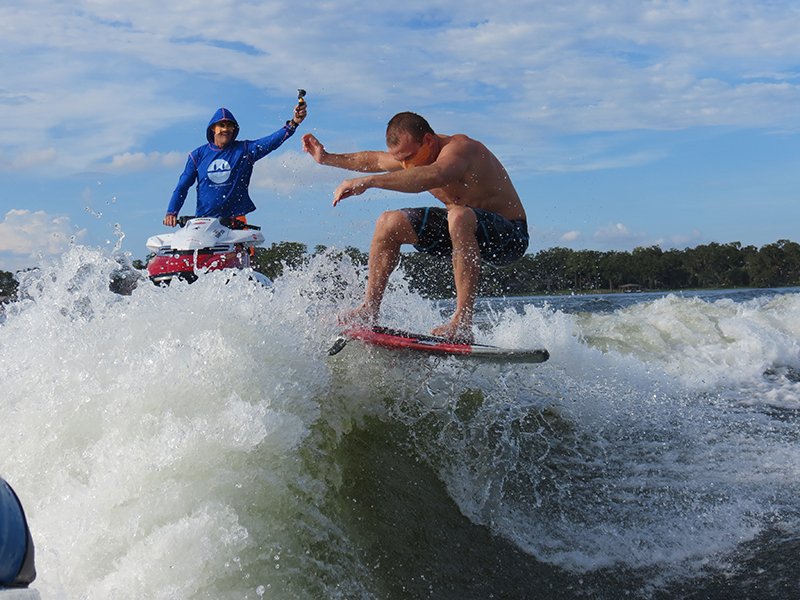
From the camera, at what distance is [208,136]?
8242mm

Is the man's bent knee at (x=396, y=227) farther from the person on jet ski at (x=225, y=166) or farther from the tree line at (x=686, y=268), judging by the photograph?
the tree line at (x=686, y=268)

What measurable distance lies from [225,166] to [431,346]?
13.0 feet

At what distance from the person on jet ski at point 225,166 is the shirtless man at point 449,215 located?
2.77 m

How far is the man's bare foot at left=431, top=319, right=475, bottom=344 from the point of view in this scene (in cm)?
522

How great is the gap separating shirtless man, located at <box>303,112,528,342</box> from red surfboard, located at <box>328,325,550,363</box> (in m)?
0.23

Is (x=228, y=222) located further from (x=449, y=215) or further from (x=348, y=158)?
(x=449, y=215)

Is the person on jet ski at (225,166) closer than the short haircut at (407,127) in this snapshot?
No

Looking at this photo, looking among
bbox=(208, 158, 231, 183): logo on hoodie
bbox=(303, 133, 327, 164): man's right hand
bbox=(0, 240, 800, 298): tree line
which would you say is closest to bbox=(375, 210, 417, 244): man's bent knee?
bbox=(303, 133, 327, 164): man's right hand

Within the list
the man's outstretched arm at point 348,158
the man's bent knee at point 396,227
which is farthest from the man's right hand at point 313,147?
the man's bent knee at point 396,227

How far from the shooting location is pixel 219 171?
8.00 meters

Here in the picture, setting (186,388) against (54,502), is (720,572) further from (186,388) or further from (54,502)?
(54,502)

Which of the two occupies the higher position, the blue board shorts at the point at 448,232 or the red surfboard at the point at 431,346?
the blue board shorts at the point at 448,232

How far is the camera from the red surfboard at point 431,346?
477cm

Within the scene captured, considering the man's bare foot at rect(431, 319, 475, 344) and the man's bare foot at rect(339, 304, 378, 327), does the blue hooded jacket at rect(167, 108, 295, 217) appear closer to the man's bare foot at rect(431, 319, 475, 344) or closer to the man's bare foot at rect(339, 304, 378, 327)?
the man's bare foot at rect(339, 304, 378, 327)
